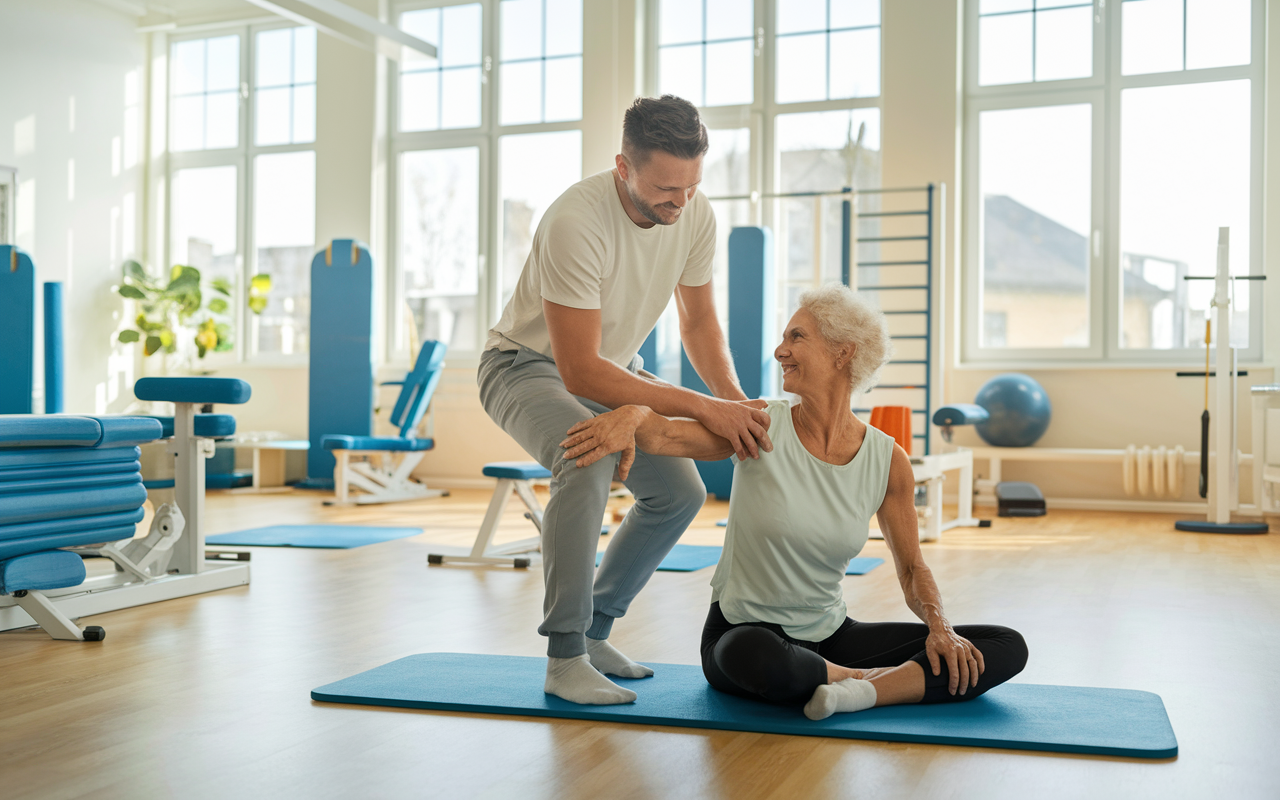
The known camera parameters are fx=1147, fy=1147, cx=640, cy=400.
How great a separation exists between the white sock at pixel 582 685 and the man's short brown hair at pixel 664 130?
→ 95 centimetres

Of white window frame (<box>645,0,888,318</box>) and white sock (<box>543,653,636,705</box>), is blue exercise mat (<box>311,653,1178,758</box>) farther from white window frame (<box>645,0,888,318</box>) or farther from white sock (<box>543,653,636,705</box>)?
white window frame (<box>645,0,888,318</box>)

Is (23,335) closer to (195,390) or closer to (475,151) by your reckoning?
(195,390)

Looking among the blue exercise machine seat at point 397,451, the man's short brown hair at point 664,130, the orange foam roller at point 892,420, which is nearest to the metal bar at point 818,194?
the orange foam roller at point 892,420

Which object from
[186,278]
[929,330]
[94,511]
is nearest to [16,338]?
[94,511]

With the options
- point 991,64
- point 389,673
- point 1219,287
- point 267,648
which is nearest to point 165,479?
point 267,648

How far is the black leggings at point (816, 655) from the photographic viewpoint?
6.57 feet

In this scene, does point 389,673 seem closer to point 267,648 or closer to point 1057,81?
point 267,648

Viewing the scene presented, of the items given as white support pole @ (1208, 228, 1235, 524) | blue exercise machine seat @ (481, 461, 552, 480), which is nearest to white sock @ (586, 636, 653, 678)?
blue exercise machine seat @ (481, 461, 552, 480)

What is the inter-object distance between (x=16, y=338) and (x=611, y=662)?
9.01ft

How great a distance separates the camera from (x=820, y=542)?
2.07 m

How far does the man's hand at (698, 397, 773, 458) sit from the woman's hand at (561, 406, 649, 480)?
12 centimetres

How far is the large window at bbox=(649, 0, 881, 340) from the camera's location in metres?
7.45

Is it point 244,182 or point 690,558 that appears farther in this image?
point 244,182

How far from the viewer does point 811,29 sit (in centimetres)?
758
